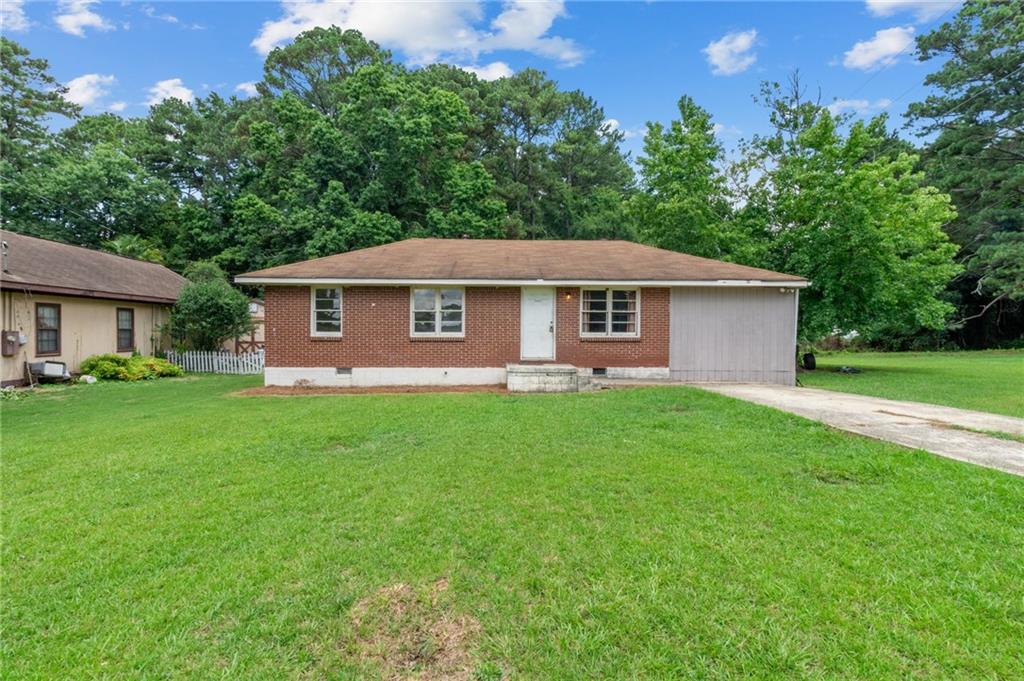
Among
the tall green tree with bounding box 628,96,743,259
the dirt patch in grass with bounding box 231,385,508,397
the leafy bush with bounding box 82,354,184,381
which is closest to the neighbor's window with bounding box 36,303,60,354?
the leafy bush with bounding box 82,354,184,381

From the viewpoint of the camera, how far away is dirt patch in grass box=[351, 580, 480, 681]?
2.22 meters

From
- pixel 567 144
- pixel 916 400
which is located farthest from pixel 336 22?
pixel 916 400

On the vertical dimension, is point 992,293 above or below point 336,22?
below

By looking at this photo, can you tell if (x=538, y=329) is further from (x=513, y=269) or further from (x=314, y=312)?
(x=314, y=312)

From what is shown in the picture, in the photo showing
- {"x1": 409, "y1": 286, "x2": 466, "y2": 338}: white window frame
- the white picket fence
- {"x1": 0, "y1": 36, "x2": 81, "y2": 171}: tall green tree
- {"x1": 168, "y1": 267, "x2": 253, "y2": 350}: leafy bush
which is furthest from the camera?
{"x1": 0, "y1": 36, "x2": 81, "y2": 171}: tall green tree

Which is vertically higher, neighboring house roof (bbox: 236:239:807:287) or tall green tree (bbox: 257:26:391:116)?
tall green tree (bbox: 257:26:391:116)

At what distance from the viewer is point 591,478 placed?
14.8ft

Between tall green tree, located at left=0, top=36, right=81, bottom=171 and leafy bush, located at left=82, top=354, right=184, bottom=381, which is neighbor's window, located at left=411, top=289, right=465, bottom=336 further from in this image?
tall green tree, located at left=0, top=36, right=81, bottom=171

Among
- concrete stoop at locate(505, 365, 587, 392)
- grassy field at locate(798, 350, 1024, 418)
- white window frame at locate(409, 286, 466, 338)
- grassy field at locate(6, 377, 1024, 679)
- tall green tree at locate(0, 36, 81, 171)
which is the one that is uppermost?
tall green tree at locate(0, 36, 81, 171)

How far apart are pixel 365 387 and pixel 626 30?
1351 centimetres

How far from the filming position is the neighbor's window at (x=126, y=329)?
15.6 metres

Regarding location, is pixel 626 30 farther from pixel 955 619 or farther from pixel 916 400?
pixel 955 619

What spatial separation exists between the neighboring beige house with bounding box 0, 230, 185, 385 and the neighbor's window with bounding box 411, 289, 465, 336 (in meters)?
10.1

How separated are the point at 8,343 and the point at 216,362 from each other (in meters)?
5.04
